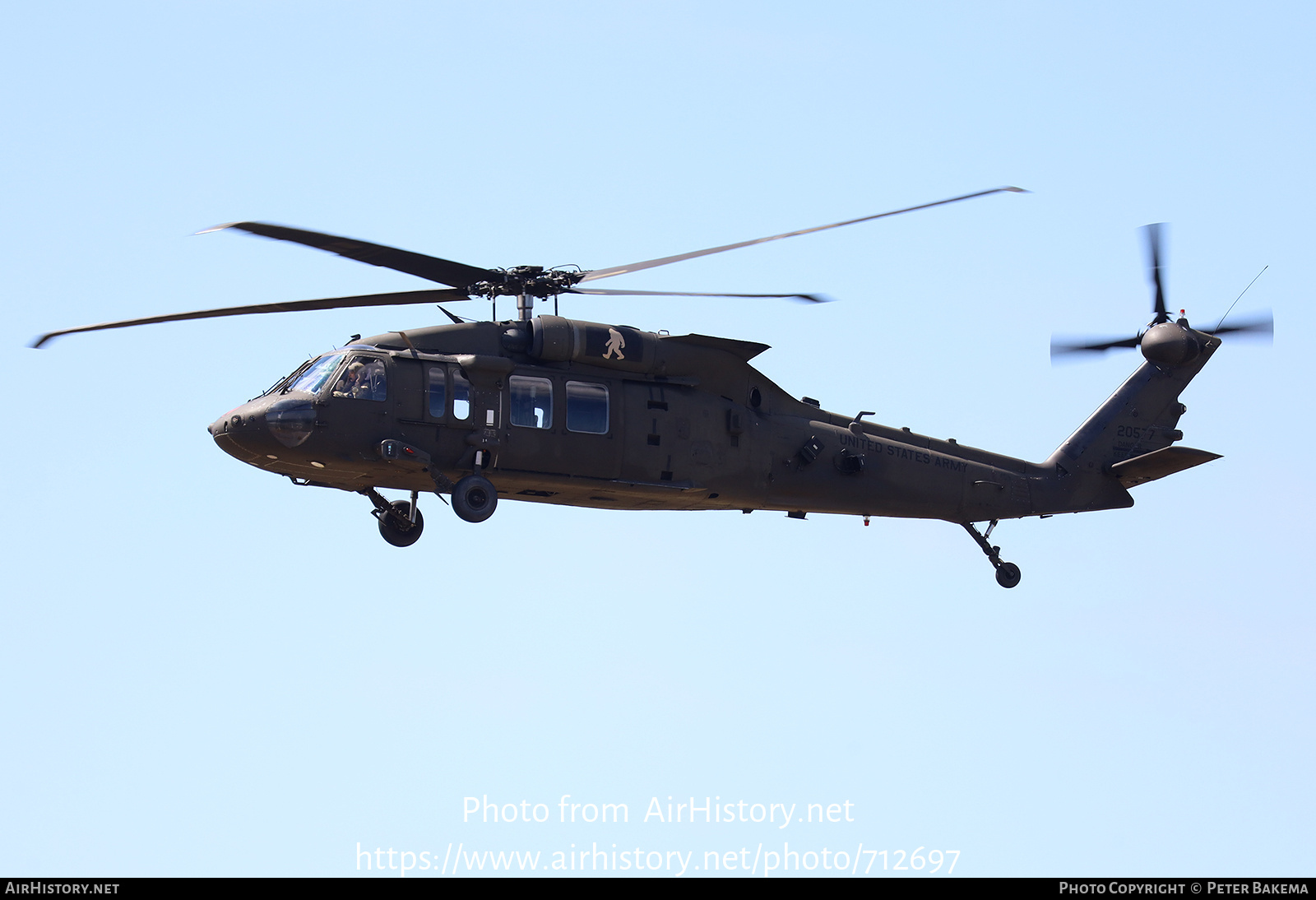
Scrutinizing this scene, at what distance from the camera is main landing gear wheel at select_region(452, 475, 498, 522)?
2636 centimetres

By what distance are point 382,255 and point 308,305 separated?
1.40 meters

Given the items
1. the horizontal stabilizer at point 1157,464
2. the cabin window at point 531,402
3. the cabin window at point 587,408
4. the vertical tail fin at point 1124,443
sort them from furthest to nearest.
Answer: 1. the vertical tail fin at point 1124,443
2. the horizontal stabilizer at point 1157,464
3. the cabin window at point 587,408
4. the cabin window at point 531,402

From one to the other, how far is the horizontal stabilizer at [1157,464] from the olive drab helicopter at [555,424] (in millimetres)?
166

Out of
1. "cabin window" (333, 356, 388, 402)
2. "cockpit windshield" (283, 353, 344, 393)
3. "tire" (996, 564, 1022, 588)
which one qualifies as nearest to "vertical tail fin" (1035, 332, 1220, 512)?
"tire" (996, 564, 1022, 588)

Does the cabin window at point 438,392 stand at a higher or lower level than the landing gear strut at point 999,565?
higher

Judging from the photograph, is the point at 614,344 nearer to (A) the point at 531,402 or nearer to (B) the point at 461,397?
(A) the point at 531,402

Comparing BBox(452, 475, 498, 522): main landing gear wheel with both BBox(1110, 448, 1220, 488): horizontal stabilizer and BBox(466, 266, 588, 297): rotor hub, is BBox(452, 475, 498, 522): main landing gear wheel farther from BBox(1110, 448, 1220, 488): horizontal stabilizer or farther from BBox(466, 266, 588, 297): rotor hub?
BBox(1110, 448, 1220, 488): horizontal stabilizer

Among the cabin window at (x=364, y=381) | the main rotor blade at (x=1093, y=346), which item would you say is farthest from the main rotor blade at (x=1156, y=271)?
the cabin window at (x=364, y=381)

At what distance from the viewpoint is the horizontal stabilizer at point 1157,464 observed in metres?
32.2

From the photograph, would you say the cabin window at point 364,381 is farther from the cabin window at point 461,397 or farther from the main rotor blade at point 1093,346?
the main rotor blade at point 1093,346

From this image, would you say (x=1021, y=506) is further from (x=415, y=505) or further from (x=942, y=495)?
(x=415, y=505)

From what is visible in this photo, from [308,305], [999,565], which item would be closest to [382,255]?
[308,305]
